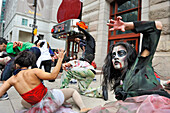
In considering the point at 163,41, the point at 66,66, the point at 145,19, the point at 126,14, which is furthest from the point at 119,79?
the point at 126,14

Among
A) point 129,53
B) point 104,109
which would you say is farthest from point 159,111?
point 129,53

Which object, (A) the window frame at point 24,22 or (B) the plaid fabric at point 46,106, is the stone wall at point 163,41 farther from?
(A) the window frame at point 24,22

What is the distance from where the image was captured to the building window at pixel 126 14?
6.99 metres

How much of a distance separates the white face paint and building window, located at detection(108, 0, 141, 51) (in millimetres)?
5288

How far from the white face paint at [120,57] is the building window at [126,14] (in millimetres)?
5288

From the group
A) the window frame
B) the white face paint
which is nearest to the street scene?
the white face paint

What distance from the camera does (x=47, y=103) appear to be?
1.94m

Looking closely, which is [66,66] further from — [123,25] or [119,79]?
[123,25]

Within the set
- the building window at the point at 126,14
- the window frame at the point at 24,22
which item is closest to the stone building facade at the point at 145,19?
the building window at the point at 126,14

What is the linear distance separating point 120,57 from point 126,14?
691 cm

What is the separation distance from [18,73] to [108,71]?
141cm

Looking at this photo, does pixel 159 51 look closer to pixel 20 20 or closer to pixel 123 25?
pixel 123 25

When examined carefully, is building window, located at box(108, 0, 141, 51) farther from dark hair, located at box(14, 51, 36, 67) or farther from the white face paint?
dark hair, located at box(14, 51, 36, 67)

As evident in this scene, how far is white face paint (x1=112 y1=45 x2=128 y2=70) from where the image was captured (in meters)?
1.75
